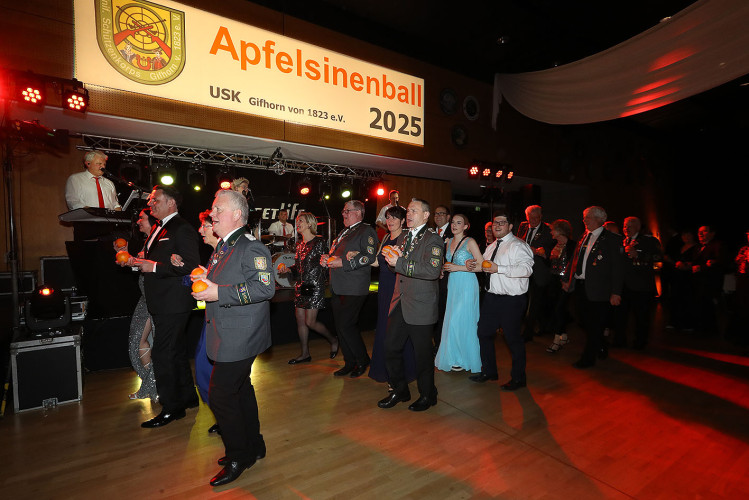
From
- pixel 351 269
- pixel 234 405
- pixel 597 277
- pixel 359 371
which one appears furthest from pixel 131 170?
pixel 597 277

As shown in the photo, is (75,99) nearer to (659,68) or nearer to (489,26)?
(659,68)

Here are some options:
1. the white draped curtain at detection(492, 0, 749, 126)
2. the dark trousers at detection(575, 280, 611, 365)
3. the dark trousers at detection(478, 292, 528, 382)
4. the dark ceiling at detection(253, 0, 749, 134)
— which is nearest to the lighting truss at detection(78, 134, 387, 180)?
the dark ceiling at detection(253, 0, 749, 134)

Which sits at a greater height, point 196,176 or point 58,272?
point 196,176

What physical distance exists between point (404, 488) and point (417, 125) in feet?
21.8

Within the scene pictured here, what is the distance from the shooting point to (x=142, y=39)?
4.91m

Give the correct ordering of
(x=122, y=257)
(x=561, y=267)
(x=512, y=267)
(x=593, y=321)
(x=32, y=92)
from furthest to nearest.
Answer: (x=561, y=267) → (x=593, y=321) → (x=32, y=92) → (x=512, y=267) → (x=122, y=257)

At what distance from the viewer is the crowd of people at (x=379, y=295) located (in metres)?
2.29

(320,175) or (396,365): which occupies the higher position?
(320,175)

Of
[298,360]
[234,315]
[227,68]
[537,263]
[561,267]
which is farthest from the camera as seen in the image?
[537,263]

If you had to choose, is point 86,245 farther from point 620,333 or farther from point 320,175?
point 620,333

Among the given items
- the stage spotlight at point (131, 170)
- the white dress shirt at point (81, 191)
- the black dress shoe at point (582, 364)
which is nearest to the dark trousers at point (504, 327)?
the black dress shoe at point (582, 364)

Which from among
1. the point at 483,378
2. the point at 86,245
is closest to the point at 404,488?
the point at 483,378

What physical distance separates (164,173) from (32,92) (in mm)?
2506

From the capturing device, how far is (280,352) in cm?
523
